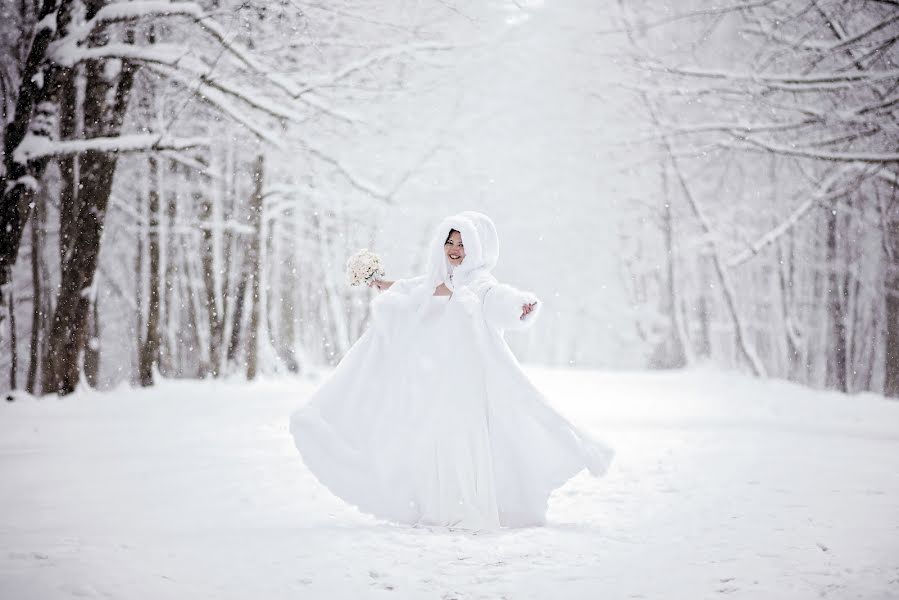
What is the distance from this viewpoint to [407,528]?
213 inches

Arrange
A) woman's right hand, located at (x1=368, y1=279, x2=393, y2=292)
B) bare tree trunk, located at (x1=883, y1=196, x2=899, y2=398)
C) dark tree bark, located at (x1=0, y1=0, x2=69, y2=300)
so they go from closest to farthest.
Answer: woman's right hand, located at (x1=368, y1=279, x2=393, y2=292)
dark tree bark, located at (x1=0, y1=0, x2=69, y2=300)
bare tree trunk, located at (x1=883, y1=196, x2=899, y2=398)

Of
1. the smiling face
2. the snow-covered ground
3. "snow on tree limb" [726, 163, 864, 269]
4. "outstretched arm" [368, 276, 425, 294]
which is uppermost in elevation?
"snow on tree limb" [726, 163, 864, 269]

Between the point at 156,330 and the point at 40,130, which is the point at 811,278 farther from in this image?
the point at 40,130

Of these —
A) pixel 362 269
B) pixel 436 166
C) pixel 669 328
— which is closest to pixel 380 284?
pixel 362 269

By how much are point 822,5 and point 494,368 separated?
28.3 feet

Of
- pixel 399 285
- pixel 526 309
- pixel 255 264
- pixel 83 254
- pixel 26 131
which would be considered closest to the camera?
pixel 526 309

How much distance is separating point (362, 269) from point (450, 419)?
1.43 meters

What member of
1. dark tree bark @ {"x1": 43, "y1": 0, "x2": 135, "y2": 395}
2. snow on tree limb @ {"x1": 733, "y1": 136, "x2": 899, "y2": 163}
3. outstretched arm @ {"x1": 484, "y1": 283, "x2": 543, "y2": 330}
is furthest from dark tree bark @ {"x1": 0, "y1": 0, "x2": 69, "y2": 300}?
snow on tree limb @ {"x1": 733, "y1": 136, "x2": 899, "y2": 163}

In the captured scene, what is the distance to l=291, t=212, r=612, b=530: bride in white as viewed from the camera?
5520 millimetres

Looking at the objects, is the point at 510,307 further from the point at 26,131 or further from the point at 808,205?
the point at 808,205

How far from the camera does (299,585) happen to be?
13.3 ft

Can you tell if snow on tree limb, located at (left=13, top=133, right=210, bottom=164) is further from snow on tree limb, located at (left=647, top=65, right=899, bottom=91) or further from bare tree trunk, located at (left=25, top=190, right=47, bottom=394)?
snow on tree limb, located at (left=647, top=65, right=899, bottom=91)

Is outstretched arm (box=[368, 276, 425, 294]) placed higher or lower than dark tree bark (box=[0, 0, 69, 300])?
lower

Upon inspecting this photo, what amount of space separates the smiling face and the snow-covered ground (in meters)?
1.41
